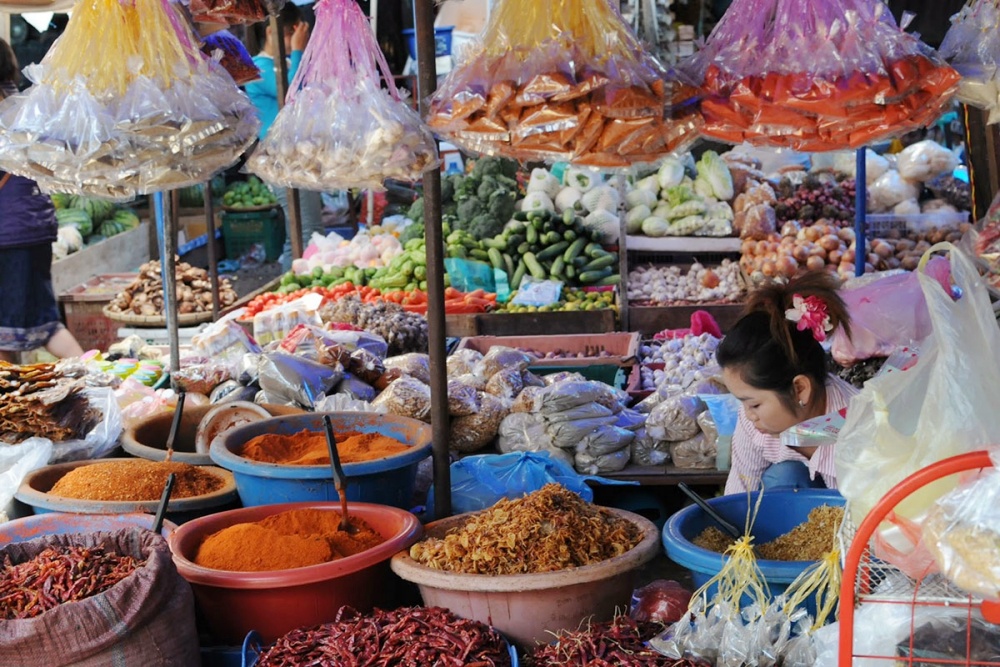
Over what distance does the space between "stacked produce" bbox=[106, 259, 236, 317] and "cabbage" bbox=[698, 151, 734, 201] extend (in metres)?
3.66

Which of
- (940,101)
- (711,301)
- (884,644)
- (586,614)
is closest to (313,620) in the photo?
(586,614)

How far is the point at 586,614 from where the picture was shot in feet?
8.18

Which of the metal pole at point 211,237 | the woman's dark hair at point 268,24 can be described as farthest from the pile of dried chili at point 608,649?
the woman's dark hair at point 268,24

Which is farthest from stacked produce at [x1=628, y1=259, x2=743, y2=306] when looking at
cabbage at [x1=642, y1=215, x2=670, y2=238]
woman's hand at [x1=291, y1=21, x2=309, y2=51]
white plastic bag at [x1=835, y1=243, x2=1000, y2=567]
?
white plastic bag at [x1=835, y1=243, x2=1000, y2=567]

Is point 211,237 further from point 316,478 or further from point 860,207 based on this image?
point 860,207

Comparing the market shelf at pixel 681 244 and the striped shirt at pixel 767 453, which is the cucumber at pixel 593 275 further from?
the striped shirt at pixel 767 453

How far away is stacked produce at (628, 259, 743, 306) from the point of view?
669cm

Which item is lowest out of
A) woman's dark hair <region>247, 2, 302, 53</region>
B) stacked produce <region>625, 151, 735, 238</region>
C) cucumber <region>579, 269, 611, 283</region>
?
cucumber <region>579, 269, 611, 283</region>

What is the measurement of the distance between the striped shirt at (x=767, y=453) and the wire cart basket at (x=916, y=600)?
1293 millimetres

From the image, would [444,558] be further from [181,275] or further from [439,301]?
[181,275]

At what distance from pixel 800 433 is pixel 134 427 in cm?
262

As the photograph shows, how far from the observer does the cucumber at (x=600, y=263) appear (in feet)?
23.3

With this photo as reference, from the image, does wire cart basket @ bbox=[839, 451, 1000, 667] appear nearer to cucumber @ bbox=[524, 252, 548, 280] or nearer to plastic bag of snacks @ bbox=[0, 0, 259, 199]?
plastic bag of snacks @ bbox=[0, 0, 259, 199]

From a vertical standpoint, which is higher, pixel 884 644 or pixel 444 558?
pixel 884 644
